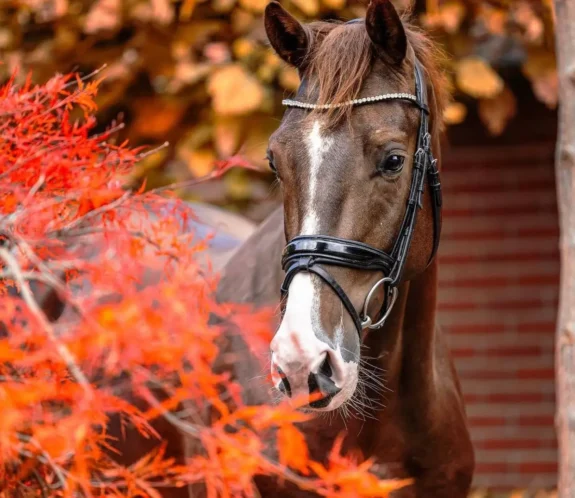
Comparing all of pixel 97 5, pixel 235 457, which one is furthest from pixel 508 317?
pixel 235 457

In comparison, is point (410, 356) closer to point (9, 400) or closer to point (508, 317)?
point (9, 400)

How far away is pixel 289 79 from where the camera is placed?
208 inches

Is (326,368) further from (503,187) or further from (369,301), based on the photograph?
A: (503,187)

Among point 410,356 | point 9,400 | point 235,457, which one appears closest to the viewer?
point 9,400

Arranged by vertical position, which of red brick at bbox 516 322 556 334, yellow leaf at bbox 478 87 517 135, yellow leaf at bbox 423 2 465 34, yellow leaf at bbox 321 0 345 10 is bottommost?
red brick at bbox 516 322 556 334

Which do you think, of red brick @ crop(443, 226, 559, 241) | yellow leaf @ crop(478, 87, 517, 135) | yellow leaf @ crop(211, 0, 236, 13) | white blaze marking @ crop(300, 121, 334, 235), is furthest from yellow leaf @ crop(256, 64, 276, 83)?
white blaze marking @ crop(300, 121, 334, 235)

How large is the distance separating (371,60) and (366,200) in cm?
43

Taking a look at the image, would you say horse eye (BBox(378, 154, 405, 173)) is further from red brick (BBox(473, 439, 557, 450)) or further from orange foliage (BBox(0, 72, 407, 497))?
red brick (BBox(473, 439, 557, 450))

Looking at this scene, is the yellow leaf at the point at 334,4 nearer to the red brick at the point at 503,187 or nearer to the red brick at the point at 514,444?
the red brick at the point at 503,187

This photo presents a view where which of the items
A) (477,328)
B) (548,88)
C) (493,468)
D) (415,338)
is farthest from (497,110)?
(415,338)

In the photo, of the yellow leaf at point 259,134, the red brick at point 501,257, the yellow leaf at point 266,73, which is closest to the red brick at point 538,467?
the red brick at point 501,257

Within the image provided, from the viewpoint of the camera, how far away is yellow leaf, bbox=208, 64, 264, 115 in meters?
5.23

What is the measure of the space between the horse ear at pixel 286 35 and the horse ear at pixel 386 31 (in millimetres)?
236

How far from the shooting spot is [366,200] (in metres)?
2.49
